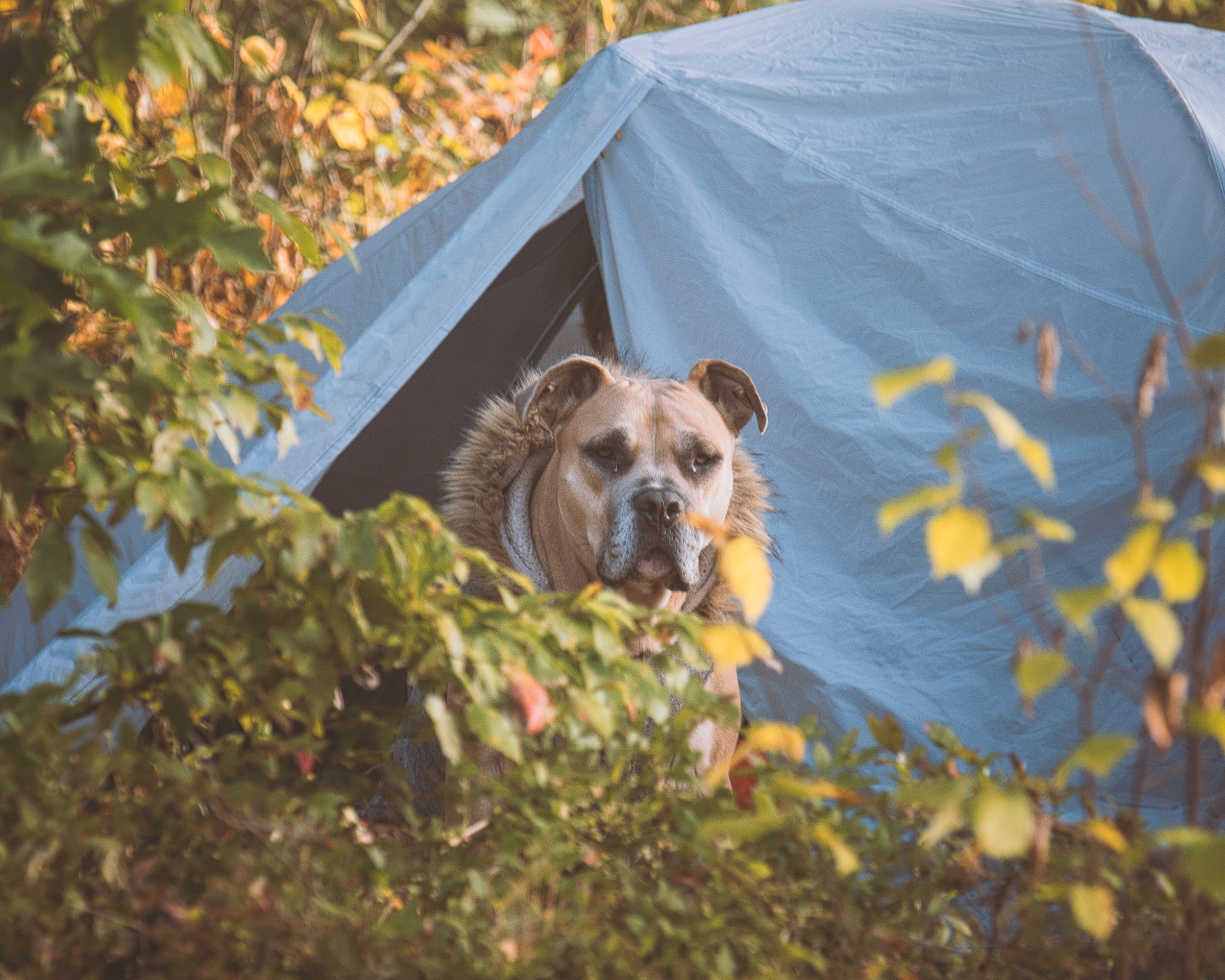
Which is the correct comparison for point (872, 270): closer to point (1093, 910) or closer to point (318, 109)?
point (1093, 910)

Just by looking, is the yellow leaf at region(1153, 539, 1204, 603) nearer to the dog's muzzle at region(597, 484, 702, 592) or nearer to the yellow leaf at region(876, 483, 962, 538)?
the yellow leaf at region(876, 483, 962, 538)

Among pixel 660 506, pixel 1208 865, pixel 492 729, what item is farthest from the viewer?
pixel 660 506

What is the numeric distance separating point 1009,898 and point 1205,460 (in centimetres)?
94

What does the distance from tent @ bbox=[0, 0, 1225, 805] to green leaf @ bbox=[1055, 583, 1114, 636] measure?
5.40ft

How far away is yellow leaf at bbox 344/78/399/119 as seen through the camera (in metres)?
4.52

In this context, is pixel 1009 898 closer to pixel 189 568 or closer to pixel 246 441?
pixel 189 568

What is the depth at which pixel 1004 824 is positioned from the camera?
80 cm

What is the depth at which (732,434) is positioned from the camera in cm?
264

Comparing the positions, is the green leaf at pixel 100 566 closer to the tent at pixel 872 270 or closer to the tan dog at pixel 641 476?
the tent at pixel 872 270

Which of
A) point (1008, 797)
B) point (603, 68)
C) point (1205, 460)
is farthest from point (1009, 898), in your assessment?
point (603, 68)

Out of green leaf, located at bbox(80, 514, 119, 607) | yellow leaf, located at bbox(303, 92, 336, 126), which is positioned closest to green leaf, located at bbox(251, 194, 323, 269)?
green leaf, located at bbox(80, 514, 119, 607)

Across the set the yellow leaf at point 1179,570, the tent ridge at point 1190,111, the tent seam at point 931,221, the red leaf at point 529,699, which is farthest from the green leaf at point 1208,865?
the tent ridge at point 1190,111

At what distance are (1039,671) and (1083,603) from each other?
63 mm

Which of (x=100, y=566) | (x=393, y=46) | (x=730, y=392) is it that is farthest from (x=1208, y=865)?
(x=393, y=46)
